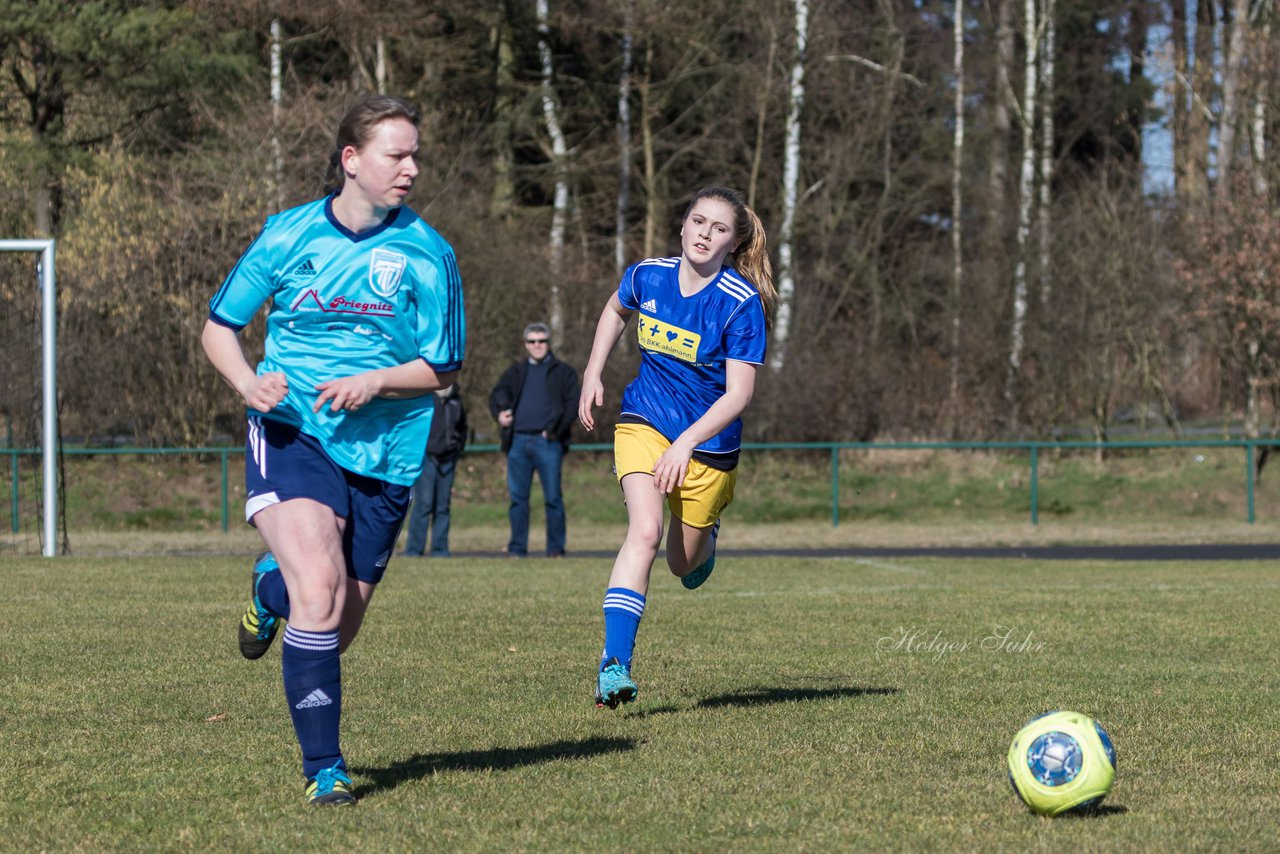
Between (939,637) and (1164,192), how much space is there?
23334 millimetres

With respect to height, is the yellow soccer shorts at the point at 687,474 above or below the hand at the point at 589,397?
below

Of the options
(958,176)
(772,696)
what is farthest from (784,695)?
(958,176)

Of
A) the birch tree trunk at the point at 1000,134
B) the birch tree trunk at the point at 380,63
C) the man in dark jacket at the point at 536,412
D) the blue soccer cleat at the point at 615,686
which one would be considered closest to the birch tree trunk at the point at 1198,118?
the birch tree trunk at the point at 1000,134

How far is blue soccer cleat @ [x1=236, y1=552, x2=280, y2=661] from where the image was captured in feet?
17.8

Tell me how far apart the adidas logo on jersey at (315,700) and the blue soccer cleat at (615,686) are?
1539 mm

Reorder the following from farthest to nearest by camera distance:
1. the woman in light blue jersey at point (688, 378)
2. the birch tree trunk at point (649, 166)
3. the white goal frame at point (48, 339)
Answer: the birch tree trunk at point (649, 166) < the white goal frame at point (48, 339) < the woman in light blue jersey at point (688, 378)

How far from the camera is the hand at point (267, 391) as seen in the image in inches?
182

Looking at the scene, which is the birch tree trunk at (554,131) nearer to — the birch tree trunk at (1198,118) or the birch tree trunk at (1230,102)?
the birch tree trunk at (1198,118)

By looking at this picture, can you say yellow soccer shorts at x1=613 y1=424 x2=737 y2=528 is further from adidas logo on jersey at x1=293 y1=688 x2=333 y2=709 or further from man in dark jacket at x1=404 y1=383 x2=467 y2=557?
man in dark jacket at x1=404 y1=383 x2=467 y2=557

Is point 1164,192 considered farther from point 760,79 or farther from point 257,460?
point 257,460

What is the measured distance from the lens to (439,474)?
54.3ft

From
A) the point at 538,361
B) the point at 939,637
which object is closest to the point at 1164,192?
the point at 538,361

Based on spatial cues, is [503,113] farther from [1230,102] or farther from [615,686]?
[615,686]

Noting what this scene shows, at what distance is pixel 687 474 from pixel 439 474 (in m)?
10.3
